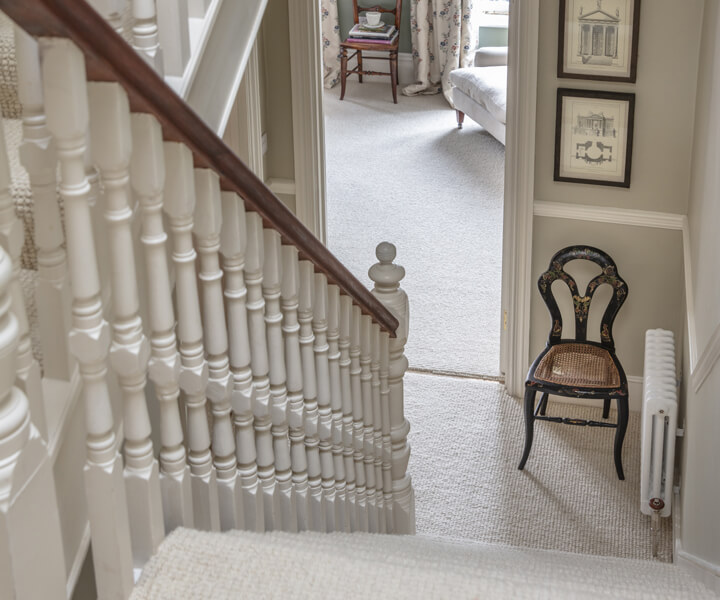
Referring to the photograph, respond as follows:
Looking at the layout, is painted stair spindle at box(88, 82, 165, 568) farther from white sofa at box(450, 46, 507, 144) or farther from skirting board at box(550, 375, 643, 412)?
white sofa at box(450, 46, 507, 144)

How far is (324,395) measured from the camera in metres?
2.19

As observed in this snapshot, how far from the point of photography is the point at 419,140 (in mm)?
7859

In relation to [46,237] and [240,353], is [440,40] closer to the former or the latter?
[240,353]

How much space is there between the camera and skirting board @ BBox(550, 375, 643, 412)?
459 centimetres

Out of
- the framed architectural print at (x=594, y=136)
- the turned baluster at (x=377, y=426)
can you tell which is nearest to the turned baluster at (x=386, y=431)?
the turned baluster at (x=377, y=426)

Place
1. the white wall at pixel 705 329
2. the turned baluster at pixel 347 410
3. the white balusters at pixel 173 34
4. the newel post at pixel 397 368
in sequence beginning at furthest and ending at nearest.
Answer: the newel post at pixel 397 368
the white wall at pixel 705 329
the turned baluster at pixel 347 410
the white balusters at pixel 173 34

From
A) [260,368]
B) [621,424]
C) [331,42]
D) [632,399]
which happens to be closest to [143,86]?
[260,368]

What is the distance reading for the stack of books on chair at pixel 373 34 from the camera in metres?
8.39

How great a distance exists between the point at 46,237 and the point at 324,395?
955 millimetres

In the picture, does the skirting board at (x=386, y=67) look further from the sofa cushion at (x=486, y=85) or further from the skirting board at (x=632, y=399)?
the skirting board at (x=632, y=399)

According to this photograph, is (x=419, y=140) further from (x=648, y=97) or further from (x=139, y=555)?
(x=139, y=555)

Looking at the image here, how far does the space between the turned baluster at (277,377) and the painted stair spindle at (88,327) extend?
1.73 feet

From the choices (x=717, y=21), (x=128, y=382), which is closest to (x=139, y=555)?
(x=128, y=382)

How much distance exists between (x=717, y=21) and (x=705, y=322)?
109 centimetres
